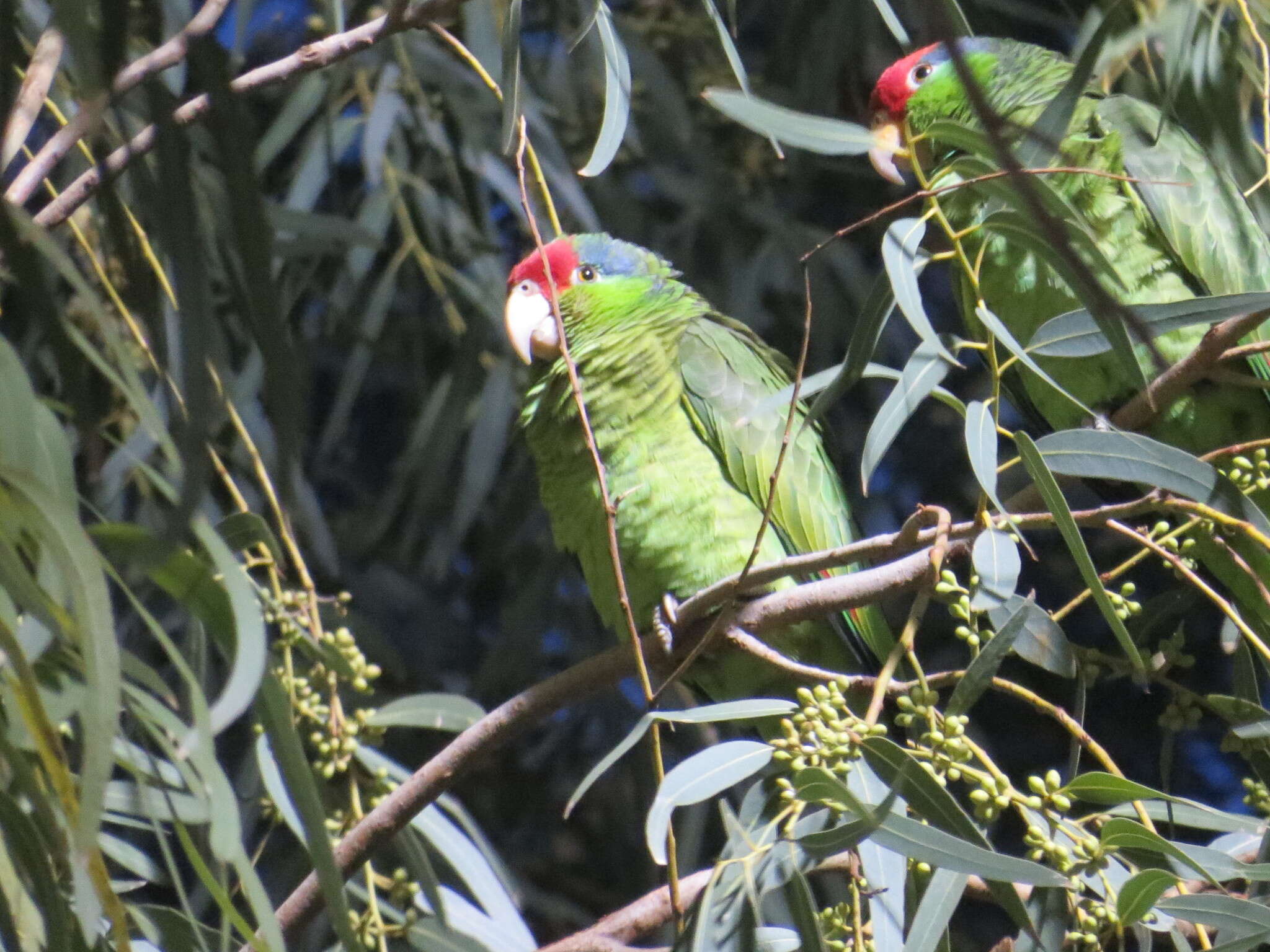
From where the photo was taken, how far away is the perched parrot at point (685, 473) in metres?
1.46

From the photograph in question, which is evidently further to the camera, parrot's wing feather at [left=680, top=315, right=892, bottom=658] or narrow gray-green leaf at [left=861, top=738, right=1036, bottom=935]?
parrot's wing feather at [left=680, top=315, right=892, bottom=658]

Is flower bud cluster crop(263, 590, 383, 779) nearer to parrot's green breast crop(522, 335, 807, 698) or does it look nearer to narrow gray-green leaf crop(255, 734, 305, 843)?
narrow gray-green leaf crop(255, 734, 305, 843)

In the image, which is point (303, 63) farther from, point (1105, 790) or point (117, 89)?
point (1105, 790)

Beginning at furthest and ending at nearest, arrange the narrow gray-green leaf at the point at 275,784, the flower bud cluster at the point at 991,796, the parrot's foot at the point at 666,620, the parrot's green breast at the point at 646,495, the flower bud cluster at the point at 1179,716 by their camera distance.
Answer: the parrot's green breast at the point at 646,495 → the parrot's foot at the point at 666,620 → the flower bud cluster at the point at 1179,716 → the narrow gray-green leaf at the point at 275,784 → the flower bud cluster at the point at 991,796

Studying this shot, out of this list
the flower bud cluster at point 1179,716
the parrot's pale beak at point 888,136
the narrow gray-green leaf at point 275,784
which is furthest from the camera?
the parrot's pale beak at point 888,136

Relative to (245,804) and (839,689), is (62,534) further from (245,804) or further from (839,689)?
(245,804)

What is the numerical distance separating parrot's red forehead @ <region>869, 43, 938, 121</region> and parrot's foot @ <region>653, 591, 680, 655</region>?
719 mm

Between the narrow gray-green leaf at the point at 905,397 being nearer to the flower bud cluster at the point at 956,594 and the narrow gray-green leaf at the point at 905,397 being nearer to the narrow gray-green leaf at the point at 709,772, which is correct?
the flower bud cluster at the point at 956,594

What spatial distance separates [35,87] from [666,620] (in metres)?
0.85

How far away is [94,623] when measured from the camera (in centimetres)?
56

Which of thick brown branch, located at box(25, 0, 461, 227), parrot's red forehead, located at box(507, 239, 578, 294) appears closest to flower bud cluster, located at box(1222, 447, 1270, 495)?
thick brown branch, located at box(25, 0, 461, 227)

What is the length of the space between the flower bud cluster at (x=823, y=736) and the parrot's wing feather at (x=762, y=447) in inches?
25.1

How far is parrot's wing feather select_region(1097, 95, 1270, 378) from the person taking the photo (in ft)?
4.42

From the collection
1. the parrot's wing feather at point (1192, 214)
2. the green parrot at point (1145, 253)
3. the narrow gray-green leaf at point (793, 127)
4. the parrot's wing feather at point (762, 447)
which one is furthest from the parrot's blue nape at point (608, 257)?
the narrow gray-green leaf at point (793, 127)
